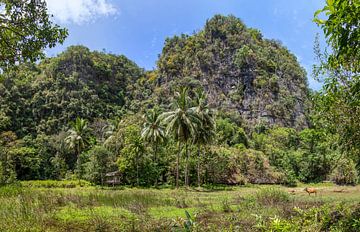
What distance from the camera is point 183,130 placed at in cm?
4278

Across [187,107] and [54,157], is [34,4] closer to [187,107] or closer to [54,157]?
[187,107]

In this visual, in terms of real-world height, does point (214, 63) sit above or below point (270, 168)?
above

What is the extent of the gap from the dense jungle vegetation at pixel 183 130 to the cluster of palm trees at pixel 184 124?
0.21 meters

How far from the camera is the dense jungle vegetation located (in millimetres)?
7375

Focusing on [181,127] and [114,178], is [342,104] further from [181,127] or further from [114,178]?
[114,178]

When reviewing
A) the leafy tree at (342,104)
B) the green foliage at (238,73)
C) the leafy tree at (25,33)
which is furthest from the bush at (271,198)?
the green foliage at (238,73)

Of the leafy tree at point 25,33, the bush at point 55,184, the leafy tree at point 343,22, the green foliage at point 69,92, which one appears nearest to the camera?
the leafy tree at point 343,22

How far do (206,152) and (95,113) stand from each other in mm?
46378

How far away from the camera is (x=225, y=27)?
102875 mm

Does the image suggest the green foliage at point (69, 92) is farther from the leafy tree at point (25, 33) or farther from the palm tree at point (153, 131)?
the leafy tree at point (25, 33)

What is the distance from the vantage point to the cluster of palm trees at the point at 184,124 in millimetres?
42250

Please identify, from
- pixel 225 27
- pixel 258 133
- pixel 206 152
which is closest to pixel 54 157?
pixel 206 152

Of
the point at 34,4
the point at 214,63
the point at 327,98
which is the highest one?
the point at 214,63

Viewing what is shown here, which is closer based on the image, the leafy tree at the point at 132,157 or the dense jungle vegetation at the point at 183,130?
the dense jungle vegetation at the point at 183,130
